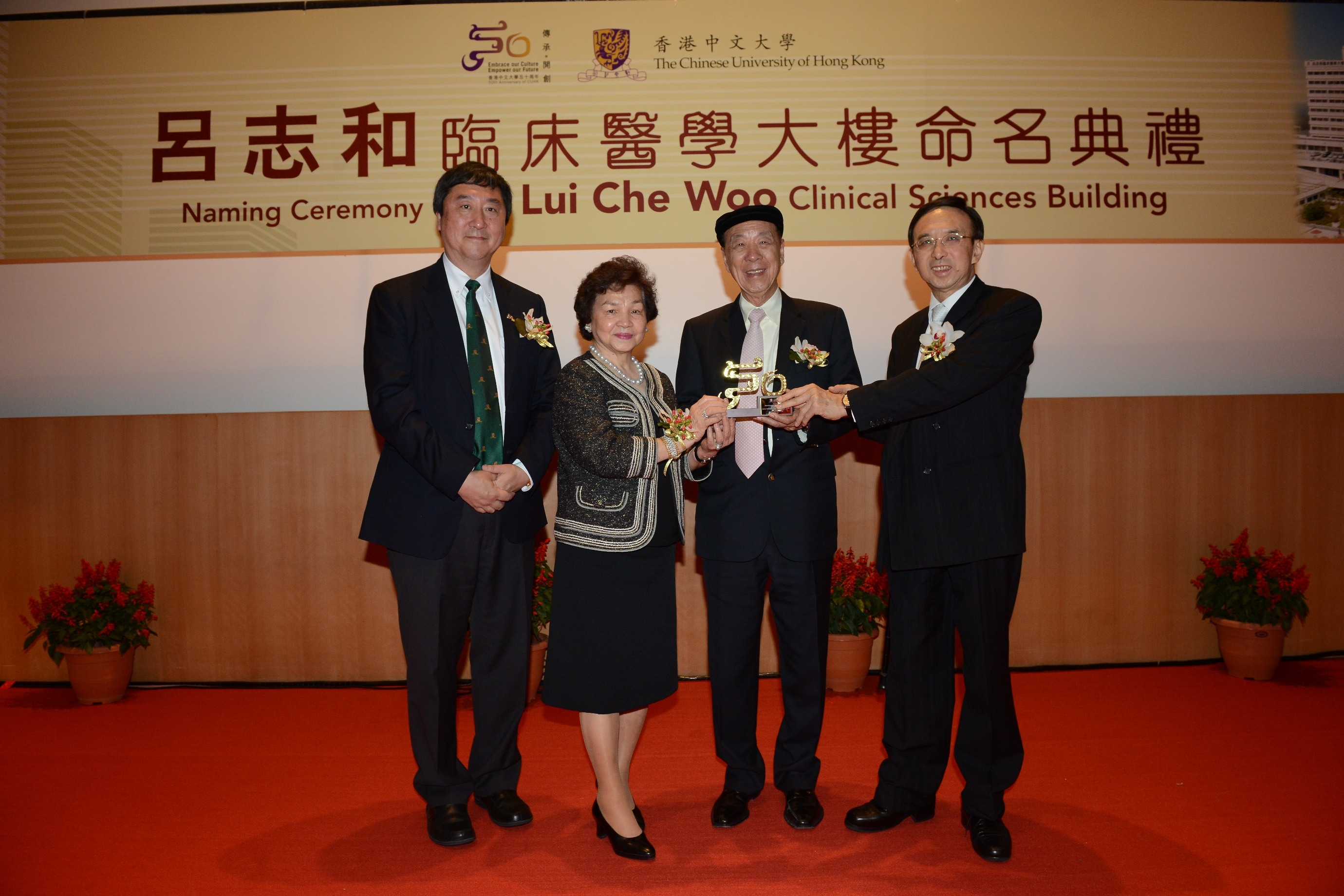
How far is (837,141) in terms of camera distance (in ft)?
14.4

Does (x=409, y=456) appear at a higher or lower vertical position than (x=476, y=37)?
lower

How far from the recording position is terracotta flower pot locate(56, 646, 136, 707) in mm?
4004

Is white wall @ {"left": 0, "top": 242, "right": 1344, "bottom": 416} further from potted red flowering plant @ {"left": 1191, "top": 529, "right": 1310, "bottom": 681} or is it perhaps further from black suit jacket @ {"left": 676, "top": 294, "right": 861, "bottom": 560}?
black suit jacket @ {"left": 676, "top": 294, "right": 861, "bottom": 560}

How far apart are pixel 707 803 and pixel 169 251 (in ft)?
12.8

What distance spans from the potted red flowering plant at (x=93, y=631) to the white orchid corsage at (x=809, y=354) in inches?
138

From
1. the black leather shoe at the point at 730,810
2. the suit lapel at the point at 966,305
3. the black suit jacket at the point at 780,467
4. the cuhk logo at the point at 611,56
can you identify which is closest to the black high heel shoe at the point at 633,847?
the black leather shoe at the point at 730,810

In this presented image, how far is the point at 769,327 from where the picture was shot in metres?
2.83

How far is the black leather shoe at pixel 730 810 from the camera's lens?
2.61m

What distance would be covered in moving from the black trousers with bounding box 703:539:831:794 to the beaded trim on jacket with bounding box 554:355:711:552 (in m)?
0.48

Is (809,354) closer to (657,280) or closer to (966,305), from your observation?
(966,305)

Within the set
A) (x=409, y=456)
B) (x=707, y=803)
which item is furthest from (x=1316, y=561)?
(x=409, y=456)

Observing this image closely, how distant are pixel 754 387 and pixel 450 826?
163 cm

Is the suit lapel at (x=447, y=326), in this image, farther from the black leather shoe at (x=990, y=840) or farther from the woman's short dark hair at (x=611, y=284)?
the black leather shoe at (x=990, y=840)

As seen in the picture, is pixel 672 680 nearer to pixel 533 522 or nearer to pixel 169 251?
pixel 533 522
